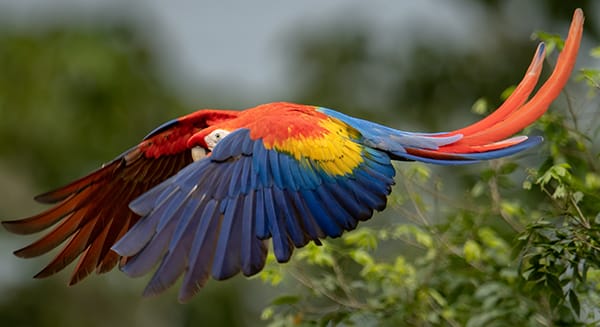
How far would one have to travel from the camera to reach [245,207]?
9.73 ft

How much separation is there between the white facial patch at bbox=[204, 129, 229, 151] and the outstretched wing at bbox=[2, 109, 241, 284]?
19cm

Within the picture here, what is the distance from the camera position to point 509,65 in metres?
7.59

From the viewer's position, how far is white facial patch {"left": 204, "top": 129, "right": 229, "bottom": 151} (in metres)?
3.24

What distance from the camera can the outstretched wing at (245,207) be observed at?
2.81 m

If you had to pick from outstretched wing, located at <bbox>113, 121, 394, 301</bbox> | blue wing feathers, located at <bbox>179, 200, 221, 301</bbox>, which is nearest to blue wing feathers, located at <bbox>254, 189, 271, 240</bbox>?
outstretched wing, located at <bbox>113, 121, 394, 301</bbox>

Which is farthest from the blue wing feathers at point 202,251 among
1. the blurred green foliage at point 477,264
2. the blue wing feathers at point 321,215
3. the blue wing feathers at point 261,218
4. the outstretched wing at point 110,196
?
the blurred green foliage at point 477,264

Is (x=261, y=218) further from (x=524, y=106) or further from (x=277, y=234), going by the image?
(x=524, y=106)

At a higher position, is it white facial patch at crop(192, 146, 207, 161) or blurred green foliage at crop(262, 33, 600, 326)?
white facial patch at crop(192, 146, 207, 161)

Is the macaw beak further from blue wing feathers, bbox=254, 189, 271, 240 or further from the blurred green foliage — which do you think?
the blurred green foliage

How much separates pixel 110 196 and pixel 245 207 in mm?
748

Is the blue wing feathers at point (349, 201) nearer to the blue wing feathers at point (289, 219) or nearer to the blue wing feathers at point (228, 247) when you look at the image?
the blue wing feathers at point (289, 219)

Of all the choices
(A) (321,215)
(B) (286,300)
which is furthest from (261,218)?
(B) (286,300)

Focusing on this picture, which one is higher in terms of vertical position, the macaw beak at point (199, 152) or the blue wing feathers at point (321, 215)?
the macaw beak at point (199, 152)

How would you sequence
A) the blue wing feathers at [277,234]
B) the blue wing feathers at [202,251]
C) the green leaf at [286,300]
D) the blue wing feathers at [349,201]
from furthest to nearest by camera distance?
the green leaf at [286,300], the blue wing feathers at [349,201], the blue wing feathers at [277,234], the blue wing feathers at [202,251]
